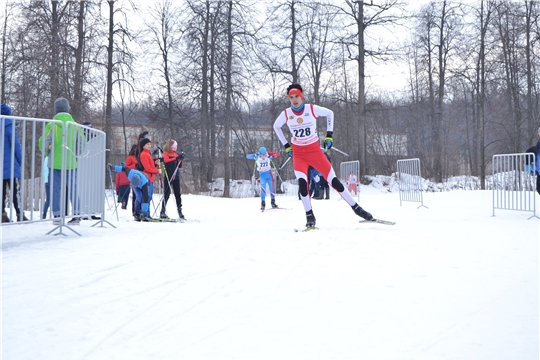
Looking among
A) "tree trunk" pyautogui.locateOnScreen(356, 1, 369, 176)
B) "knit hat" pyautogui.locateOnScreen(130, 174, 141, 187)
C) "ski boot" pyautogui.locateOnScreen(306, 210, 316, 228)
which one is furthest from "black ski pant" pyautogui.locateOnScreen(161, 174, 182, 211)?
"tree trunk" pyautogui.locateOnScreen(356, 1, 369, 176)

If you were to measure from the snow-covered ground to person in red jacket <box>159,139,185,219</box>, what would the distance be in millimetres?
5017

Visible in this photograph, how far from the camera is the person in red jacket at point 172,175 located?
10.7 m

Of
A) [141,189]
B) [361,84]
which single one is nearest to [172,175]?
[141,189]

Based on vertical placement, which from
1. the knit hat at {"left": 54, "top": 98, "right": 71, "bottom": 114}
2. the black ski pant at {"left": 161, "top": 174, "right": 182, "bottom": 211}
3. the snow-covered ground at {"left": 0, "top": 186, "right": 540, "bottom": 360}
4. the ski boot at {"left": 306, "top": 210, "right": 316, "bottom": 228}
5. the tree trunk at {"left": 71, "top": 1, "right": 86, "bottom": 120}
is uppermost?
the tree trunk at {"left": 71, "top": 1, "right": 86, "bottom": 120}

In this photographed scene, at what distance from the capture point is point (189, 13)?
26984 millimetres

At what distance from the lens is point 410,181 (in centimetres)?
1508

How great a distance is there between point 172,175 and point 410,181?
25.6ft

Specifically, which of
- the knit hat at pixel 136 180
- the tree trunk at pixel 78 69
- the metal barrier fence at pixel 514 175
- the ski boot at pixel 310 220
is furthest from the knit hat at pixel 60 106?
the tree trunk at pixel 78 69

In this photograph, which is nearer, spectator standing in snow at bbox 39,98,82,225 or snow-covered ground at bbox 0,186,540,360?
snow-covered ground at bbox 0,186,540,360

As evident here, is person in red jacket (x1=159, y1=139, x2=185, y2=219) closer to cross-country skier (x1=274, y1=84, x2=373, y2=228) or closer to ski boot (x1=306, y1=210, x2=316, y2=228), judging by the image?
cross-country skier (x1=274, y1=84, x2=373, y2=228)

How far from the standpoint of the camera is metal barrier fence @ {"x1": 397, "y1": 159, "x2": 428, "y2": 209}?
46.8 ft

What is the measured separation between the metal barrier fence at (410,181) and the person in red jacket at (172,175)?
685cm

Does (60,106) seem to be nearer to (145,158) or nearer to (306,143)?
(145,158)

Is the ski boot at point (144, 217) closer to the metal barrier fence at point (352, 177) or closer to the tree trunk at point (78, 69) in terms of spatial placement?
the metal barrier fence at point (352, 177)
